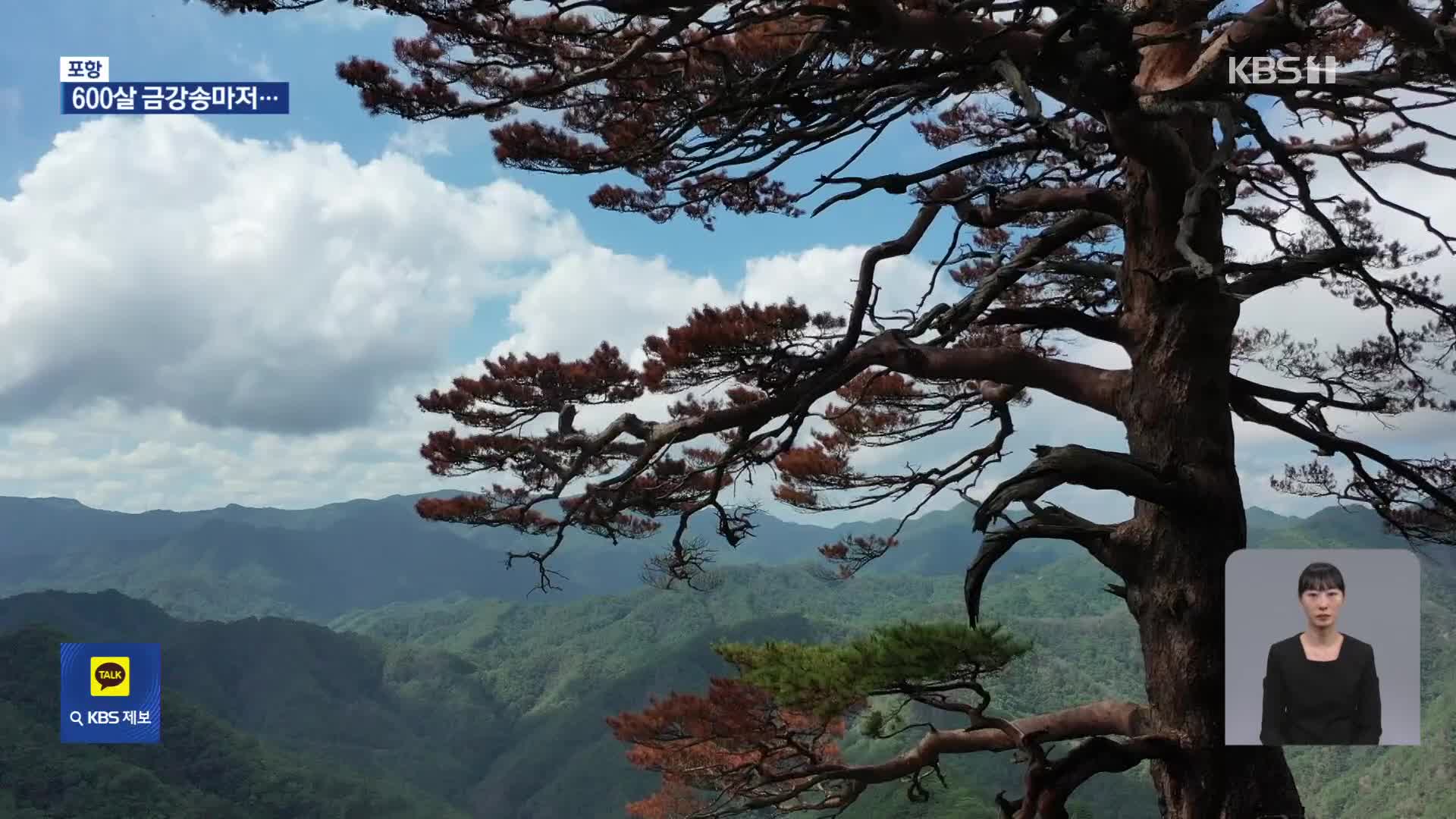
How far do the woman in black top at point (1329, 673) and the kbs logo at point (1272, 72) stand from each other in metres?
1.69

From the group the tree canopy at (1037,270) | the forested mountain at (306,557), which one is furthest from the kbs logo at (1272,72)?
the forested mountain at (306,557)

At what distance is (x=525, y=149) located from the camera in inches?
181

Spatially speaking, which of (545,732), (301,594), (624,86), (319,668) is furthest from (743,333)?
(301,594)

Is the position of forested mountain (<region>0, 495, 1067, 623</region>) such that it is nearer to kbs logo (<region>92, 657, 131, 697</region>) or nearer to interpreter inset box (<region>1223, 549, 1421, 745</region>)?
kbs logo (<region>92, 657, 131, 697</region>)

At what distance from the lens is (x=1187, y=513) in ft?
11.8

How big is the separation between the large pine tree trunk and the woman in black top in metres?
0.39

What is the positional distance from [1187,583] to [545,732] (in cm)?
5395

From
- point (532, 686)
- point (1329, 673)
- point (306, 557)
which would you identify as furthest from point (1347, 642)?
point (306, 557)

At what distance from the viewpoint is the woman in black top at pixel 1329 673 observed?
2.99 metres

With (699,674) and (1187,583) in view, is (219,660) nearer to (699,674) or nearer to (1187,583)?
(699,674)

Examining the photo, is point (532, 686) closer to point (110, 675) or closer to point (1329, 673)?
point (110, 675)

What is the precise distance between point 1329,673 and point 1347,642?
11 cm

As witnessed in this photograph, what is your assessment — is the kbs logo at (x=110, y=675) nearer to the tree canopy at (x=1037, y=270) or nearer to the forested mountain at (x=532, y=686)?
the tree canopy at (x=1037, y=270)

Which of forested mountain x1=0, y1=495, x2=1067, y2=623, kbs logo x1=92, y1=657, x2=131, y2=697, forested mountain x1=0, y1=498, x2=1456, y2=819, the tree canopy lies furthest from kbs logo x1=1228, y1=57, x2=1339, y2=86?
forested mountain x1=0, y1=495, x2=1067, y2=623
